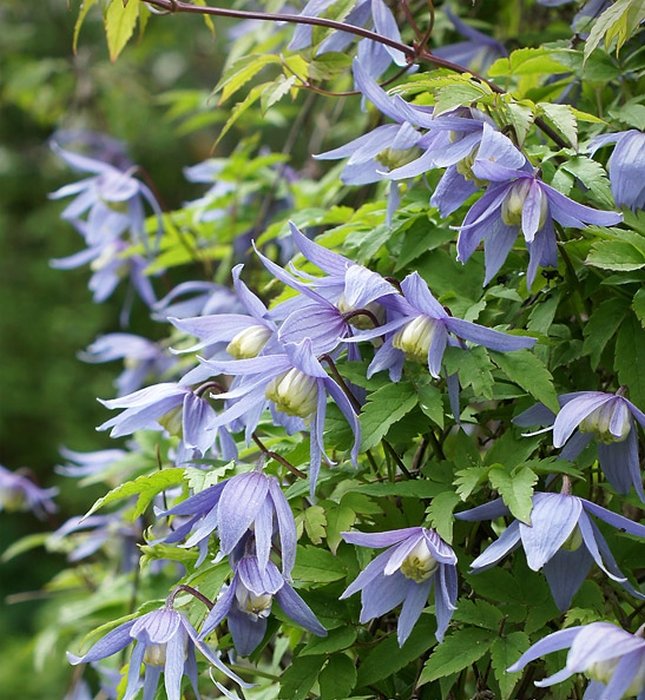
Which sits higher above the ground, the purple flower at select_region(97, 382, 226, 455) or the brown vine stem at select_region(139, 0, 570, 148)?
the brown vine stem at select_region(139, 0, 570, 148)

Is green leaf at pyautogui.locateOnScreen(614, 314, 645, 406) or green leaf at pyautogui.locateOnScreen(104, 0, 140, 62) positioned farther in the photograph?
green leaf at pyautogui.locateOnScreen(104, 0, 140, 62)

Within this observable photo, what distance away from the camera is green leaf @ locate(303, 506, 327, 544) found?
0.73m

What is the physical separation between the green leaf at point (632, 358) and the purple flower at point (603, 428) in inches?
1.5

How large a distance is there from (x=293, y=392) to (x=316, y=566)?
143mm

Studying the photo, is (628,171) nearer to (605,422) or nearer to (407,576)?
(605,422)

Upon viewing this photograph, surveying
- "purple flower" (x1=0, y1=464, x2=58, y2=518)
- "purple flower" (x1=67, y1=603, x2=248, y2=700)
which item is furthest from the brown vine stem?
"purple flower" (x1=0, y1=464, x2=58, y2=518)

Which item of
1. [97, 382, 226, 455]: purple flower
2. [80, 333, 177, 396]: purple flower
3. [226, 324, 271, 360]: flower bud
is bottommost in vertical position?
[80, 333, 177, 396]: purple flower

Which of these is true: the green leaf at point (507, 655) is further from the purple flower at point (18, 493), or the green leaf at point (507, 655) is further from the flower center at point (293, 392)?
the purple flower at point (18, 493)

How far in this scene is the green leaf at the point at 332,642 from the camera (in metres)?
0.71

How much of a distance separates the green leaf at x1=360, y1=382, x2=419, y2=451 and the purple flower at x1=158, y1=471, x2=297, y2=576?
0.08 meters

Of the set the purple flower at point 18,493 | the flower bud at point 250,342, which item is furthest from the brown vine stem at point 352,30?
the purple flower at point 18,493

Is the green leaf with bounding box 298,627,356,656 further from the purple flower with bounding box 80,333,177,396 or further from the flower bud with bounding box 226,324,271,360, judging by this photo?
the purple flower with bounding box 80,333,177,396

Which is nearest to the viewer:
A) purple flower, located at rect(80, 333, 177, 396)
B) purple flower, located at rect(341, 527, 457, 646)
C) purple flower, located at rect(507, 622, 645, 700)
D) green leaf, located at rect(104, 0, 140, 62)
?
purple flower, located at rect(507, 622, 645, 700)

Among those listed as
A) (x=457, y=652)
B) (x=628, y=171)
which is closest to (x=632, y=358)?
(x=628, y=171)
